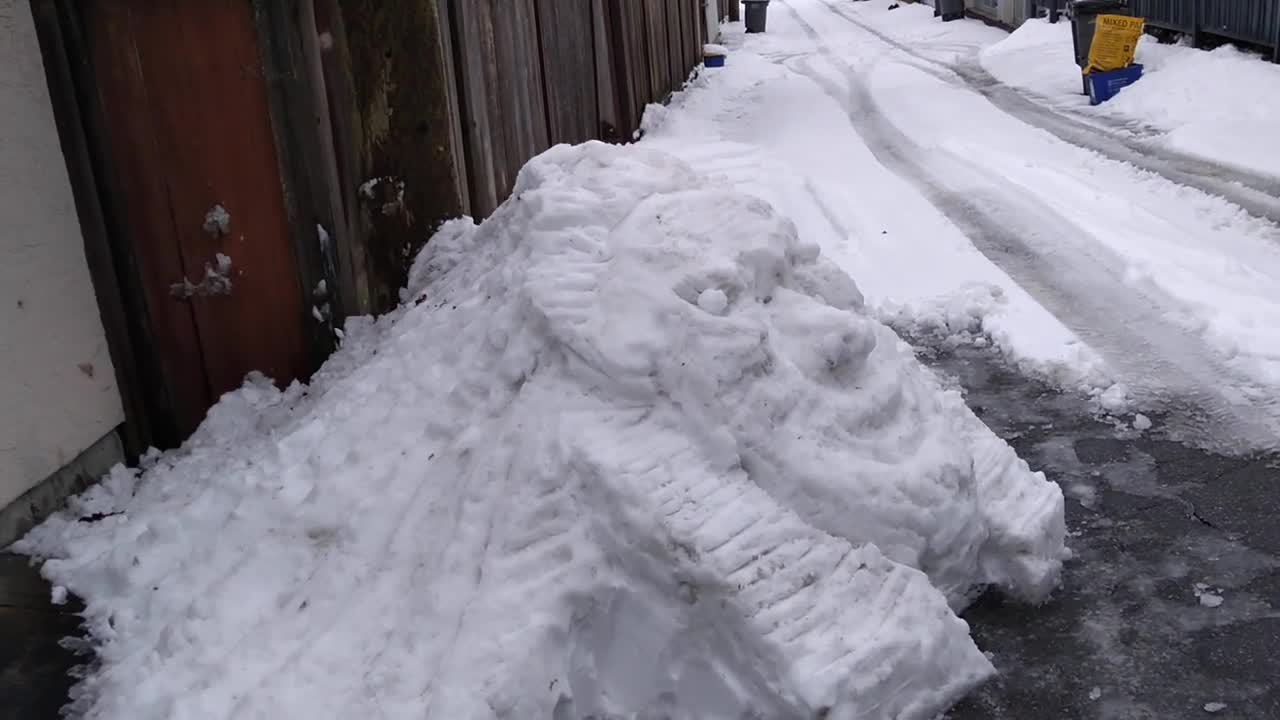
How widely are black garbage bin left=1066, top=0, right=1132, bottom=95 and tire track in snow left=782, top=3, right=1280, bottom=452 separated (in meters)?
4.69

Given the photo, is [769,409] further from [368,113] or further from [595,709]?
[368,113]

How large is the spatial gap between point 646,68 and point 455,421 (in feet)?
29.6

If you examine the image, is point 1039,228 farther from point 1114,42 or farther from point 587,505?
point 1114,42

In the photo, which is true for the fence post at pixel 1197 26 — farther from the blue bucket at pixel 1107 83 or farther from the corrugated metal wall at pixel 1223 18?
the blue bucket at pixel 1107 83

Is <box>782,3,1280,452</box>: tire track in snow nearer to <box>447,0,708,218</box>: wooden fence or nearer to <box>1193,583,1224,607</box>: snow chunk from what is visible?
<box>1193,583,1224,607</box>: snow chunk

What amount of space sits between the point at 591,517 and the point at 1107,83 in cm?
1232

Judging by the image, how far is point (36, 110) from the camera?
348 centimetres

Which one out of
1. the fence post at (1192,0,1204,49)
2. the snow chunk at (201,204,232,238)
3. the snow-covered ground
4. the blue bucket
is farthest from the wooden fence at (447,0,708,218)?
the fence post at (1192,0,1204,49)

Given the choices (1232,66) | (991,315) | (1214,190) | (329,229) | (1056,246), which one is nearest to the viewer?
(329,229)

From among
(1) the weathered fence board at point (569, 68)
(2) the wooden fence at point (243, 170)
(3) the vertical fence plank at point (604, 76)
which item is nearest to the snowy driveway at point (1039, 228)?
(3) the vertical fence plank at point (604, 76)

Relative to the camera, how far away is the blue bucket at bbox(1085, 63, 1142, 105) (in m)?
13.1

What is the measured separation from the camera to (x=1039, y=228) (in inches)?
301

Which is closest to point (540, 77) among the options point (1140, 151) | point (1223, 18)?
point (1140, 151)

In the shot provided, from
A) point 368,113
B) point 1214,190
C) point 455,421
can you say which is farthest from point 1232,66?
point 455,421
